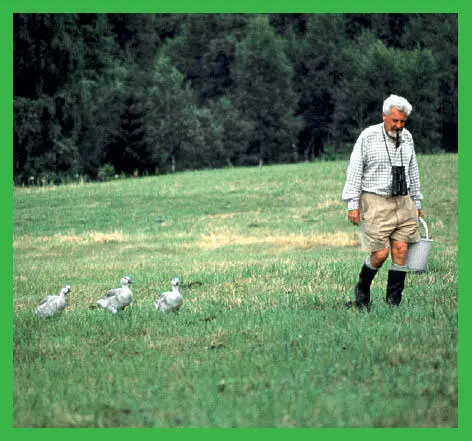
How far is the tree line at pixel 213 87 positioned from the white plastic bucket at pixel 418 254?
37083mm

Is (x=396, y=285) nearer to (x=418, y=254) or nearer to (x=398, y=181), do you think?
(x=418, y=254)

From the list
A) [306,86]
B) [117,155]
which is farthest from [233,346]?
[306,86]

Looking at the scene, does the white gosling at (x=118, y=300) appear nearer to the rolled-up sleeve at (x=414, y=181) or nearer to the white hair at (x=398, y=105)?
the rolled-up sleeve at (x=414, y=181)

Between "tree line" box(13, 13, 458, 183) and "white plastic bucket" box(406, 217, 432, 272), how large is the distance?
37083 mm

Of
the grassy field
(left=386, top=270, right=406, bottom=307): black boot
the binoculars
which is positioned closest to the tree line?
the grassy field

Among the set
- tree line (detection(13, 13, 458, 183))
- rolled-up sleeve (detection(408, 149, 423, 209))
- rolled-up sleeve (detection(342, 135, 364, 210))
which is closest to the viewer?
rolled-up sleeve (detection(342, 135, 364, 210))

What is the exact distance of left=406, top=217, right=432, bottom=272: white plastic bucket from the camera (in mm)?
9055

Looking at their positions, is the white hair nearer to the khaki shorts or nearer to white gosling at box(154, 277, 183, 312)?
the khaki shorts

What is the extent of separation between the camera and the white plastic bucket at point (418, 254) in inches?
356

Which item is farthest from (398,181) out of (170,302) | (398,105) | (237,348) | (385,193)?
(170,302)

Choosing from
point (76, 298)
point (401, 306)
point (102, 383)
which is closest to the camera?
point (102, 383)

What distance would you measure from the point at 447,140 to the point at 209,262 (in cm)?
6435

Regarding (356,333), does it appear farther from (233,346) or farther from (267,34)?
(267,34)

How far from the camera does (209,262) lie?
645 inches
